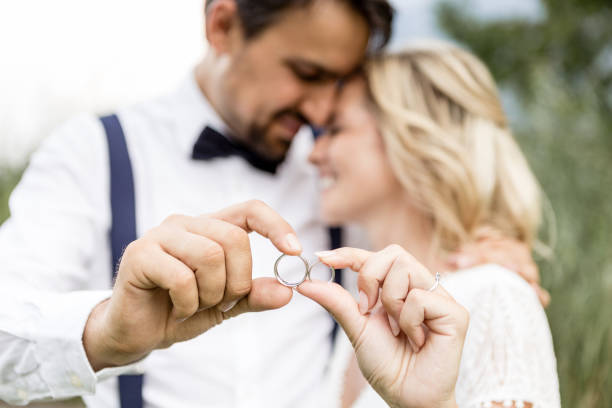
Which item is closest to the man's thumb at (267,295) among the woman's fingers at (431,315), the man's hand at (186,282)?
the man's hand at (186,282)

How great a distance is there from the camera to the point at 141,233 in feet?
5.94

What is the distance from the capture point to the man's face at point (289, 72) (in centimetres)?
211

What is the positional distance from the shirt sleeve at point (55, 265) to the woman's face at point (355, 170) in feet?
2.71

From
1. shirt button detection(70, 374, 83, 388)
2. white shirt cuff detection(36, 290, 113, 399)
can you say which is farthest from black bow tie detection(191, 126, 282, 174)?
shirt button detection(70, 374, 83, 388)

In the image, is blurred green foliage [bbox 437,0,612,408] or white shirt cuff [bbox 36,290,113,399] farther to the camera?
blurred green foliage [bbox 437,0,612,408]

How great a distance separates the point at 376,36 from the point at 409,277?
1462 mm

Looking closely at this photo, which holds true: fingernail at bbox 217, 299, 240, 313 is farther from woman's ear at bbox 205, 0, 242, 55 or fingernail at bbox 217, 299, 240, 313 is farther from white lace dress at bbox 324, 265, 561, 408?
woman's ear at bbox 205, 0, 242, 55

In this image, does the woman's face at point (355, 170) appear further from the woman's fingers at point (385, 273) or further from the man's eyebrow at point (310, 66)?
the woman's fingers at point (385, 273)

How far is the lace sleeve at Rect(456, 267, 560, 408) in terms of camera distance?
4.58 feet

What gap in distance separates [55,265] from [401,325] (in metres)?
1.04

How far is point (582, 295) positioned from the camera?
2756mm

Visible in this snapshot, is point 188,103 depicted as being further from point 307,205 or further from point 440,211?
point 440,211

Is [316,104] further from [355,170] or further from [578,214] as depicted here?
[578,214]

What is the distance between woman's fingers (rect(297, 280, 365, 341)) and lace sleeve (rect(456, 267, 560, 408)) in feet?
1.61
